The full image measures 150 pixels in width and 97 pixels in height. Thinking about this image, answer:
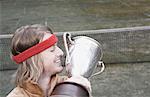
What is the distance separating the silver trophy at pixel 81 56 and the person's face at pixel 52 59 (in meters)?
0.07

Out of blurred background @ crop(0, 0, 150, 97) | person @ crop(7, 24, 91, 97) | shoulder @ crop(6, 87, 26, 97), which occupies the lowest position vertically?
blurred background @ crop(0, 0, 150, 97)

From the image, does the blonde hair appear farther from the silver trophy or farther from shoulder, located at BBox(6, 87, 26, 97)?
the silver trophy

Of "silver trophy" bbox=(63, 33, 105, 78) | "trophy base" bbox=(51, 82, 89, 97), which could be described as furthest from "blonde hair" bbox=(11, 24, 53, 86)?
"trophy base" bbox=(51, 82, 89, 97)

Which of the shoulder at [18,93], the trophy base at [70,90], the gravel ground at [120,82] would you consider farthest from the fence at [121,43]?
the trophy base at [70,90]

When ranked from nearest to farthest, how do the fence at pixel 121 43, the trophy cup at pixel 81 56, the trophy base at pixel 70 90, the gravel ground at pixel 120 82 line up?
the trophy base at pixel 70 90 → the trophy cup at pixel 81 56 → the gravel ground at pixel 120 82 → the fence at pixel 121 43

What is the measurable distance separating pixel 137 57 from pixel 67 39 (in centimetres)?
441

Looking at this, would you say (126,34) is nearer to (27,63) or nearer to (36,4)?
(27,63)

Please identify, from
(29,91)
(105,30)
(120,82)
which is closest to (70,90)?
(29,91)

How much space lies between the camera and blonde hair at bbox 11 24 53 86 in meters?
2.05

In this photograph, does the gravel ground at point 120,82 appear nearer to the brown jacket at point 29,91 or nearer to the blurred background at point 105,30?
the blurred background at point 105,30

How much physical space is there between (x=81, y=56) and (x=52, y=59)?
0.49ft

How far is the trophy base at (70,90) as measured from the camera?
158cm

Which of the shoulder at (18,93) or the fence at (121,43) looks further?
the fence at (121,43)

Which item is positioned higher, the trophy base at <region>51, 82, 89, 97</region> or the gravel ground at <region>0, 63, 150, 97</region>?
the trophy base at <region>51, 82, 89, 97</region>
